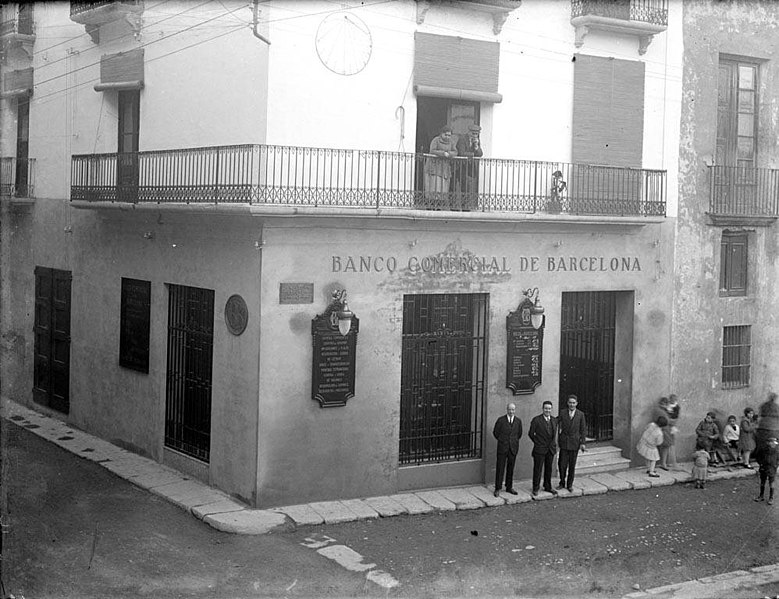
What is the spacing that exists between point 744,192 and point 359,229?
8661mm

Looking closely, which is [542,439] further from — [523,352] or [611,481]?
[611,481]

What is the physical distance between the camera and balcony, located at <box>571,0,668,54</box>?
56.1 ft

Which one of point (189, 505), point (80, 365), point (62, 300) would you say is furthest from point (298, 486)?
point (62, 300)

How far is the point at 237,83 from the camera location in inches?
594

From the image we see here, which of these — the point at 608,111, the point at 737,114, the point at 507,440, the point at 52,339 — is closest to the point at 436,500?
the point at 507,440

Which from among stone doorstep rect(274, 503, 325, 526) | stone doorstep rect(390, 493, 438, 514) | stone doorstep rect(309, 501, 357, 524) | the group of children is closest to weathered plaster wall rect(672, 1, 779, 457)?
the group of children

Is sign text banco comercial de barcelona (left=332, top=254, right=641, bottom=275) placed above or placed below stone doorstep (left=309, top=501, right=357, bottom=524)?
above

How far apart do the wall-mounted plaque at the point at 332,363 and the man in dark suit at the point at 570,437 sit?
3.71 metres

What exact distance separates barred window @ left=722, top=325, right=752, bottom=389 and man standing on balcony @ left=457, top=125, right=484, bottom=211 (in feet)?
22.2

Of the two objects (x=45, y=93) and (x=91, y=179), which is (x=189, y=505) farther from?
(x=45, y=93)

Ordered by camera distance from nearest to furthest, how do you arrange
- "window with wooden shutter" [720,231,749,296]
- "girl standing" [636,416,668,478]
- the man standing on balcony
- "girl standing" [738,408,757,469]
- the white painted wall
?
the white painted wall < the man standing on balcony < "girl standing" [636,416,668,478] < "girl standing" [738,408,757,469] < "window with wooden shutter" [720,231,749,296]

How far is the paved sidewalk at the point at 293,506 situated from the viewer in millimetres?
14383

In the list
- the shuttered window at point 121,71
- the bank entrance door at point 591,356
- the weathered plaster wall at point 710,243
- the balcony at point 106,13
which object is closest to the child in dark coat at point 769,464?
the weathered plaster wall at point 710,243

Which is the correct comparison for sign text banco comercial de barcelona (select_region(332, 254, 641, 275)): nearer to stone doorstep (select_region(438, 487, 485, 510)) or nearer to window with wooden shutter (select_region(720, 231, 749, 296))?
window with wooden shutter (select_region(720, 231, 749, 296))
